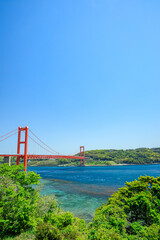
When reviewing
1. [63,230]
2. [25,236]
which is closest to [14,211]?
[25,236]

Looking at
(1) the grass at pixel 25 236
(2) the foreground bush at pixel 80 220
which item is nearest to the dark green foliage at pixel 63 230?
(2) the foreground bush at pixel 80 220

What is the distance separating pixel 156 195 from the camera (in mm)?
13008

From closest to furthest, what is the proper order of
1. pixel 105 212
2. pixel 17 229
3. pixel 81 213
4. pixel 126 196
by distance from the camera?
pixel 105 212 < pixel 17 229 < pixel 126 196 < pixel 81 213

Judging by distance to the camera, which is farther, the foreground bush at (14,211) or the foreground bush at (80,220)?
the foreground bush at (14,211)

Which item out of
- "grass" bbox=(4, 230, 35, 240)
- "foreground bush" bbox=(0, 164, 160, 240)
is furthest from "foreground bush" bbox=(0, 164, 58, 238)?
"grass" bbox=(4, 230, 35, 240)

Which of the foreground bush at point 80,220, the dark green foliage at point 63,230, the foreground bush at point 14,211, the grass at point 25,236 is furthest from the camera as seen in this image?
the foreground bush at point 14,211

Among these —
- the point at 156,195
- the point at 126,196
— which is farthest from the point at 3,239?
the point at 156,195

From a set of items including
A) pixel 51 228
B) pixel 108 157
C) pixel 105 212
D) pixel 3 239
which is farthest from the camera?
pixel 108 157

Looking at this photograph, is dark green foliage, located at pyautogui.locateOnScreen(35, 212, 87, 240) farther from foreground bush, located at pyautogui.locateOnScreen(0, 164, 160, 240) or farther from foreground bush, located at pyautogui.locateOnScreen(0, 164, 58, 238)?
foreground bush, located at pyautogui.locateOnScreen(0, 164, 58, 238)

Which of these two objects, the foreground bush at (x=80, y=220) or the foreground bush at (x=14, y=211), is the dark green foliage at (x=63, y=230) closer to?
the foreground bush at (x=80, y=220)

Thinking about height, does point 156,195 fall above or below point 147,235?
above

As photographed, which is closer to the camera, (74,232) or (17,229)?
(74,232)

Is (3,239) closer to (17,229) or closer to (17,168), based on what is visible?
(17,229)

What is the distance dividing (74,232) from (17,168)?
34.6 ft
